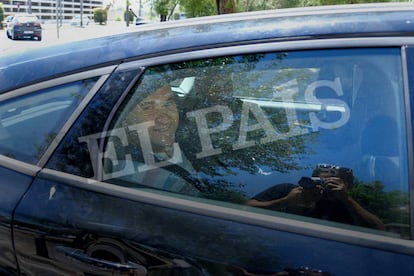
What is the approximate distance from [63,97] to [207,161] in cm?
57

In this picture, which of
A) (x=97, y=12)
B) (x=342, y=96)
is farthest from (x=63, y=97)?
(x=97, y=12)

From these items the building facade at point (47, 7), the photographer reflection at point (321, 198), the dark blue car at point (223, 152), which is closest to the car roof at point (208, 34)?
the dark blue car at point (223, 152)

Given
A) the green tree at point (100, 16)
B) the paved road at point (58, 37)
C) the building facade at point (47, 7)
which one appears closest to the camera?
the paved road at point (58, 37)

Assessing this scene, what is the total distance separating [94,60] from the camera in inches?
62.5

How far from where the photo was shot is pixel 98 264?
135cm

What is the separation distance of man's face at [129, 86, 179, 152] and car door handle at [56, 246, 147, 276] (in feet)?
1.32

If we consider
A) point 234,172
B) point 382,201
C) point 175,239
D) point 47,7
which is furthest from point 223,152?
point 47,7

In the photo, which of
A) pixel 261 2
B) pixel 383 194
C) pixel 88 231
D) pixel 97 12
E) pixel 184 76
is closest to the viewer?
pixel 383 194

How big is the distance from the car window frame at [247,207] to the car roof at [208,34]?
0.09 ft

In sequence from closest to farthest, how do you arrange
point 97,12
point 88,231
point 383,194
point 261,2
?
point 383,194, point 88,231, point 261,2, point 97,12

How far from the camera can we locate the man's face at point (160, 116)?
1.53 m

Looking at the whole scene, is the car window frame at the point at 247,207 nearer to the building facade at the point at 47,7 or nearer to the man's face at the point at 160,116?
the man's face at the point at 160,116

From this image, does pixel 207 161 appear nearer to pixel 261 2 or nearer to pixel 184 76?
pixel 184 76

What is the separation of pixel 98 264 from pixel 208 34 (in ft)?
2.68
